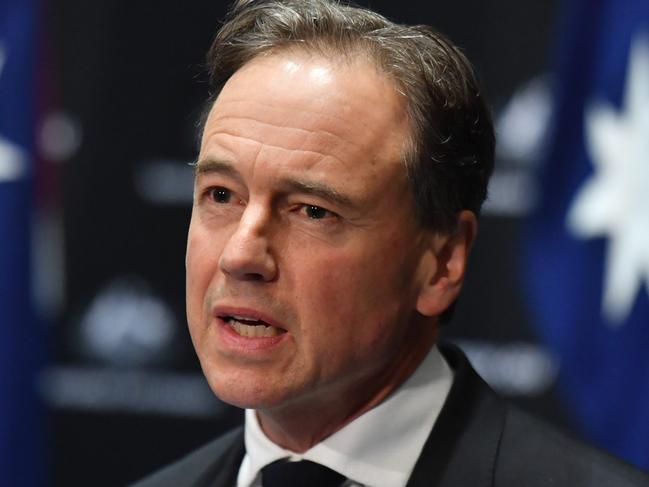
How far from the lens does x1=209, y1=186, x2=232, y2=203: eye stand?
104 inches

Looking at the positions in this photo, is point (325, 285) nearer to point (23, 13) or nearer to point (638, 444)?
point (638, 444)

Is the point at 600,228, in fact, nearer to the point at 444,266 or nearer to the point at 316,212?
the point at 444,266

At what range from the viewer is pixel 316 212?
8.37ft

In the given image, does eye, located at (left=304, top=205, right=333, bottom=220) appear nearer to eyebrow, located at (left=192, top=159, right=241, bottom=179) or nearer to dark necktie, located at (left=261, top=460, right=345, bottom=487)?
eyebrow, located at (left=192, top=159, right=241, bottom=179)

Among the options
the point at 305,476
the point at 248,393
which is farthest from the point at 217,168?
the point at 305,476

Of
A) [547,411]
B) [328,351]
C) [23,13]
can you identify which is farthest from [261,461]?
[23,13]

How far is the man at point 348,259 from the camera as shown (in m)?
2.53

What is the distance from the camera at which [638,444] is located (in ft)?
13.1

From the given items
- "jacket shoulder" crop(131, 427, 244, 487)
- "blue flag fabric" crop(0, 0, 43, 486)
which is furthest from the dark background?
"jacket shoulder" crop(131, 427, 244, 487)

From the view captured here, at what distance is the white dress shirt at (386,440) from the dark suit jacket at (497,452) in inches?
1.4

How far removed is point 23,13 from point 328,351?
270cm

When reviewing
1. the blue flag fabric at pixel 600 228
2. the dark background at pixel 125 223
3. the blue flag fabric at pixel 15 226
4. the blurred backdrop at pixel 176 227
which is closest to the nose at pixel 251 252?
the blurred backdrop at pixel 176 227

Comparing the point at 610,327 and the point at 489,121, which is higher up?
the point at 489,121

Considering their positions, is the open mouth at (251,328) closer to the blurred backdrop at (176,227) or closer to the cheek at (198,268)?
the cheek at (198,268)
